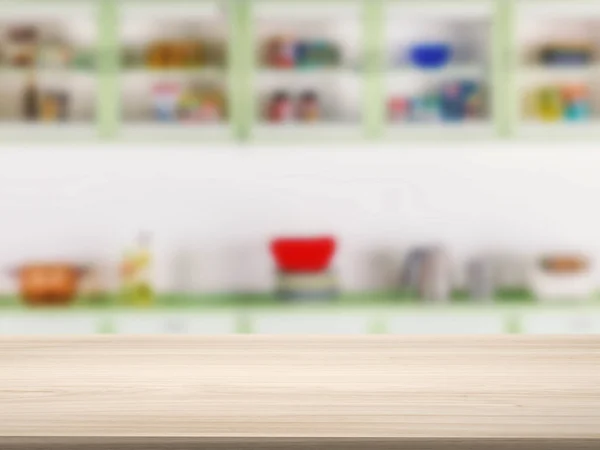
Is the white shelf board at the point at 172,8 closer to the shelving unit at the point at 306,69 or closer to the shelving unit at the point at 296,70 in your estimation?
the shelving unit at the point at 296,70

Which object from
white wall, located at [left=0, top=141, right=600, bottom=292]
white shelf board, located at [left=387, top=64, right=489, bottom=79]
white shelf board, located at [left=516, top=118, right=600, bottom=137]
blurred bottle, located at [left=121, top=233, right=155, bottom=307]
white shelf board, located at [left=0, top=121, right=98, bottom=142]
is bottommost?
blurred bottle, located at [left=121, top=233, right=155, bottom=307]

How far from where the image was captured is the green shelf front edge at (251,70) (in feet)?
11.3

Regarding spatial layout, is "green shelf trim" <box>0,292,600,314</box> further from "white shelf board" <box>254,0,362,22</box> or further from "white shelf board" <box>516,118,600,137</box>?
"white shelf board" <box>254,0,362,22</box>

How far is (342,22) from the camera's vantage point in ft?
12.2

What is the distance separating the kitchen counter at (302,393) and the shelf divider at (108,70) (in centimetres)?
219

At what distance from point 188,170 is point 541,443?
3109 mm

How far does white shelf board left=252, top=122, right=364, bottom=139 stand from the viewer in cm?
346

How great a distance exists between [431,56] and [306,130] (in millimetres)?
671

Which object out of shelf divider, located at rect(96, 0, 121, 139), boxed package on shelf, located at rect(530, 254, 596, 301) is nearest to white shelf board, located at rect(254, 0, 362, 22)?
shelf divider, located at rect(96, 0, 121, 139)

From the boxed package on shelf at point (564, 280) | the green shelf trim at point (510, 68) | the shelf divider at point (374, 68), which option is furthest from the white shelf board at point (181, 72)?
the boxed package on shelf at point (564, 280)

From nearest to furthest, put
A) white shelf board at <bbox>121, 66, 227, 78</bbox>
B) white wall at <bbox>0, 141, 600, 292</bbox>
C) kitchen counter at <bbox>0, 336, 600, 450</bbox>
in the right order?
kitchen counter at <bbox>0, 336, 600, 450</bbox> < white shelf board at <bbox>121, 66, 227, 78</bbox> < white wall at <bbox>0, 141, 600, 292</bbox>

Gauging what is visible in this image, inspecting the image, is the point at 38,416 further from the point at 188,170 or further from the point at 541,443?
the point at 188,170

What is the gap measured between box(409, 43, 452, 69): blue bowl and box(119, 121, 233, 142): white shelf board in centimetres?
91

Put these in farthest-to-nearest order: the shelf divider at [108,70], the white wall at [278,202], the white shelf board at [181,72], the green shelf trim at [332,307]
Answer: the white wall at [278,202], the white shelf board at [181,72], the shelf divider at [108,70], the green shelf trim at [332,307]
